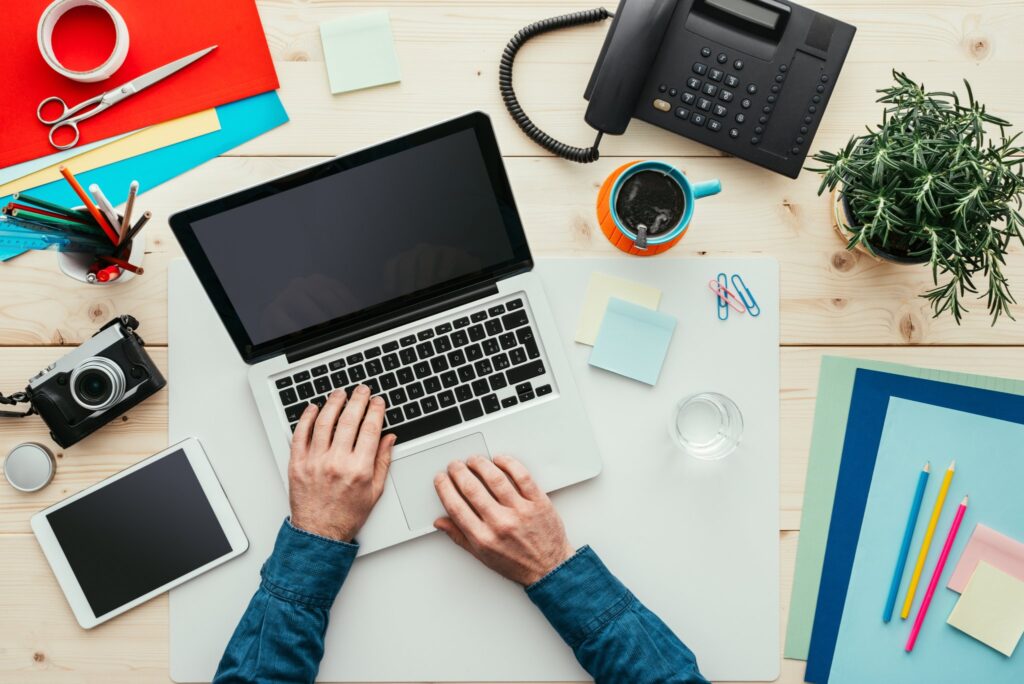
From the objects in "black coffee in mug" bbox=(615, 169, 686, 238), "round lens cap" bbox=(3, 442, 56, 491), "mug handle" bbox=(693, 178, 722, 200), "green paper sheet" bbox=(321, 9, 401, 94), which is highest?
"green paper sheet" bbox=(321, 9, 401, 94)

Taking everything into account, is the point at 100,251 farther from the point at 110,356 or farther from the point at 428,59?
the point at 428,59

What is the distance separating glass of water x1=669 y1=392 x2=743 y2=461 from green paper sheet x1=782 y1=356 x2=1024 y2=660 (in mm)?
118

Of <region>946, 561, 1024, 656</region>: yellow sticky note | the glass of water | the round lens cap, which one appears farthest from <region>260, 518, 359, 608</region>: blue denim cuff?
<region>946, 561, 1024, 656</region>: yellow sticky note

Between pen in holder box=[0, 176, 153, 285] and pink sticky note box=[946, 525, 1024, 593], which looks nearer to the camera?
pen in holder box=[0, 176, 153, 285]

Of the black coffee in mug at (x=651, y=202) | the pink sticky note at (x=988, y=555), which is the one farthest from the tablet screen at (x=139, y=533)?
the pink sticky note at (x=988, y=555)

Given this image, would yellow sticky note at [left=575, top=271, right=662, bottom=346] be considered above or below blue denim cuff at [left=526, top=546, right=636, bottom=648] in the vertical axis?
above

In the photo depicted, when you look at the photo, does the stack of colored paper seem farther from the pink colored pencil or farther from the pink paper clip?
the pink colored pencil

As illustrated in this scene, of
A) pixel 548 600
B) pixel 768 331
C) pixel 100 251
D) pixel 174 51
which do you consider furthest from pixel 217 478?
pixel 768 331

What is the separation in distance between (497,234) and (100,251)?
0.51 meters

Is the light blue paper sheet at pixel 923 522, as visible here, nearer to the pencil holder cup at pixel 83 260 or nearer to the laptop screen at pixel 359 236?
the laptop screen at pixel 359 236

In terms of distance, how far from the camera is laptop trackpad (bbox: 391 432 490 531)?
3.02 ft

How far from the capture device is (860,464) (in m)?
0.96

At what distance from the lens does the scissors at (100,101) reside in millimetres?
947

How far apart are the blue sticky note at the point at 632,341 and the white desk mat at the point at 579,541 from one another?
0.02 m
